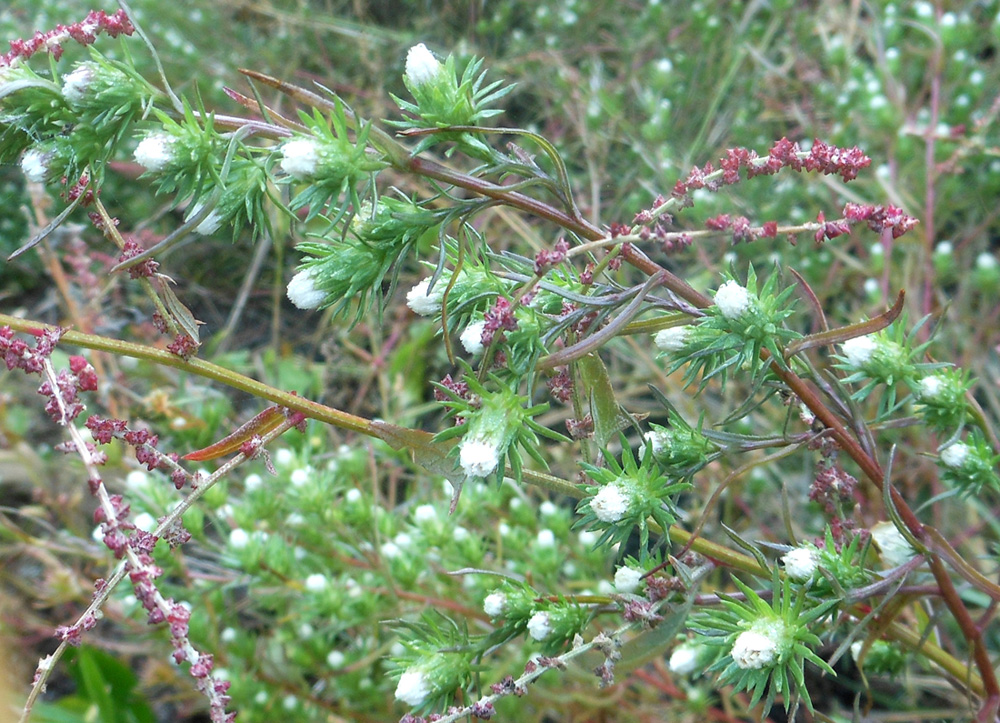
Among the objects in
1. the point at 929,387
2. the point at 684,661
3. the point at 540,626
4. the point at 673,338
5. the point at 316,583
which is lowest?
the point at 316,583

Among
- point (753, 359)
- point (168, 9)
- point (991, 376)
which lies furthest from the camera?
point (168, 9)

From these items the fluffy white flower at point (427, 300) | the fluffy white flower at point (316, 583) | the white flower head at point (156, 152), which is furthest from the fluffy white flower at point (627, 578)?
the fluffy white flower at point (316, 583)

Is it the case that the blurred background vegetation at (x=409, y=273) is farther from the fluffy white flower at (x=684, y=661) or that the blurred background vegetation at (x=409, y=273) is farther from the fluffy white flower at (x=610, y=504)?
the fluffy white flower at (x=610, y=504)

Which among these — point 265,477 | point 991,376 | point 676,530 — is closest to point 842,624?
point 676,530

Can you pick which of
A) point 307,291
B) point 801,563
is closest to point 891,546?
point 801,563

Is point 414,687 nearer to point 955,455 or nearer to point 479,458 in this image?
point 479,458

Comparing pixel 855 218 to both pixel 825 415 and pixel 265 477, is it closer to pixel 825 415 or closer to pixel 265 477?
pixel 825 415
